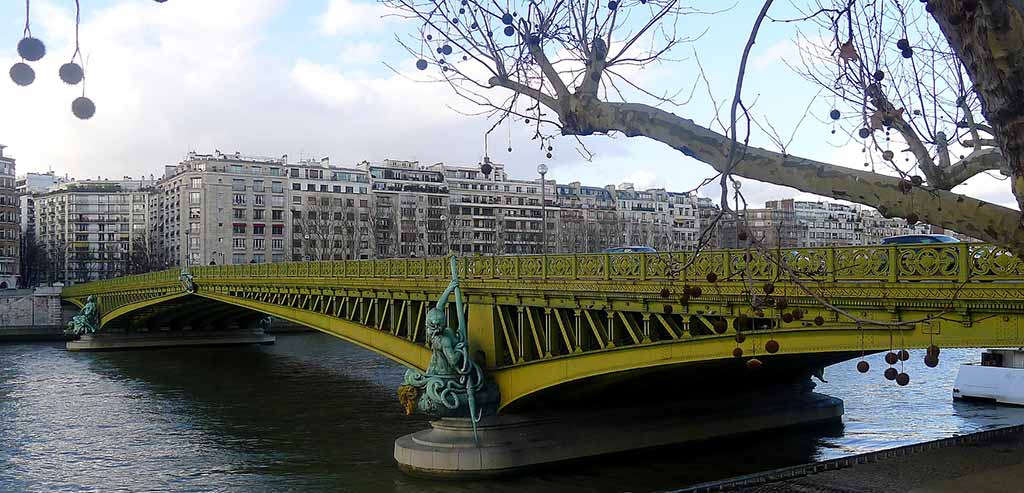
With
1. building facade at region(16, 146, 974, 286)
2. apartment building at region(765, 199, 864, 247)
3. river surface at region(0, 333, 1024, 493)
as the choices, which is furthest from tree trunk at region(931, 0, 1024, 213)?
apartment building at region(765, 199, 864, 247)

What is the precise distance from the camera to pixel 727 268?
15.4m

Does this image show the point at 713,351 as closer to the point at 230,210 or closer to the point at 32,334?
the point at 32,334

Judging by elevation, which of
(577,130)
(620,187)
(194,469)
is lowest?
(194,469)

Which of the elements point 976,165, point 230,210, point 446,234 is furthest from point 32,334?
point 976,165

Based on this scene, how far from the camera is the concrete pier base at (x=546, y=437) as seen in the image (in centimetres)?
2247

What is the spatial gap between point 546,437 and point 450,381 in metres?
2.74

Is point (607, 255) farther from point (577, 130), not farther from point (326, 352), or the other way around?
point (326, 352)

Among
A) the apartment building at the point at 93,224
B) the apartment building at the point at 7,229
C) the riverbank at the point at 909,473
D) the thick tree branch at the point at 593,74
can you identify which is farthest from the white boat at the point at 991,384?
the apartment building at the point at 93,224

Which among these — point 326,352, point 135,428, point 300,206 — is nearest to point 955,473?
point 135,428

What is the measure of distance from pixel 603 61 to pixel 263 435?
24916mm

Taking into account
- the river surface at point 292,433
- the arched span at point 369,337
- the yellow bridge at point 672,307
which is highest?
the yellow bridge at point 672,307

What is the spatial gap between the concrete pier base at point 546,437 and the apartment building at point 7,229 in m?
93.6

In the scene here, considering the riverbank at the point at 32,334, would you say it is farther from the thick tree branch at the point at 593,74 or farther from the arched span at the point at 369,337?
the thick tree branch at the point at 593,74

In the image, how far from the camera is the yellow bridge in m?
11.8
